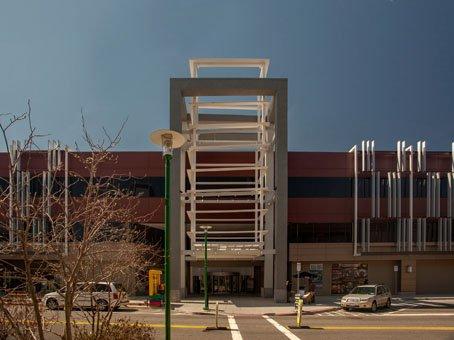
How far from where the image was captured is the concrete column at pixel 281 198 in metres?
32.8

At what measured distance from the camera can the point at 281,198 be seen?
110ft

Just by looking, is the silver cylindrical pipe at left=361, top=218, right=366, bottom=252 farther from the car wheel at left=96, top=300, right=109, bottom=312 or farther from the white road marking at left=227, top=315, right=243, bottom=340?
the car wheel at left=96, top=300, right=109, bottom=312

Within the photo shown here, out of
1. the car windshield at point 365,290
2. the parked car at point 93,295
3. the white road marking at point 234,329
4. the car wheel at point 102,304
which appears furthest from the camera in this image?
the car windshield at point 365,290

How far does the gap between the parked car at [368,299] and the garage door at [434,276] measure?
440 inches

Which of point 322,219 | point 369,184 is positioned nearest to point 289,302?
point 322,219

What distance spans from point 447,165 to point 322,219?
32.5 ft

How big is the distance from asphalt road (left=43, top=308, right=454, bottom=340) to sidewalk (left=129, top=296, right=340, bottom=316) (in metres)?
1.47

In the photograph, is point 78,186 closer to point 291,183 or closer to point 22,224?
point 291,183

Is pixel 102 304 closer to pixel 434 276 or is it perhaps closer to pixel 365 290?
pixel 365 290

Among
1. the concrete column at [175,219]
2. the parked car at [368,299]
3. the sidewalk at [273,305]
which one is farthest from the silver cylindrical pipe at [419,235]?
the concrete column at [175,219]

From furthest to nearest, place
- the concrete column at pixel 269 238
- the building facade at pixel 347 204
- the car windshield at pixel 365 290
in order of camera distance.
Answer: the building facade at pixel 347 204
the concrete column at pixel 269 238
the car windshield at pixel 365 290

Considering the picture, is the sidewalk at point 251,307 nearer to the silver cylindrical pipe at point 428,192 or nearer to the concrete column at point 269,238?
the concrete column at point 269,238

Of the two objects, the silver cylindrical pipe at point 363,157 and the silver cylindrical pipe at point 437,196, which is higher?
the silver cylindrical pipe at point 363,157

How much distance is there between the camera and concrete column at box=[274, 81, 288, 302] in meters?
32.8
